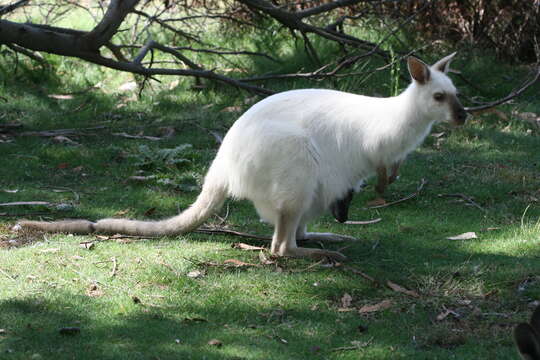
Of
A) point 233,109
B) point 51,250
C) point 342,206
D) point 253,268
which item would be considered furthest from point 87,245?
point 233,109

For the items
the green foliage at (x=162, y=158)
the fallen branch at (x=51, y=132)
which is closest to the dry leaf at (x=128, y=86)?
the fallen branch at (x=51, y=132)

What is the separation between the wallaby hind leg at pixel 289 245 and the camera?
4148mm

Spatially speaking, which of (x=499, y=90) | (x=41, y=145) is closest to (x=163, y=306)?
(x=41, y=145)

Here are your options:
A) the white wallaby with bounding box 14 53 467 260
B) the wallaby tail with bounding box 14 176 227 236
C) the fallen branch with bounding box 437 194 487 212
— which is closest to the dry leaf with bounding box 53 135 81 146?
the wallaby tail with bounding box 14 176 227 236

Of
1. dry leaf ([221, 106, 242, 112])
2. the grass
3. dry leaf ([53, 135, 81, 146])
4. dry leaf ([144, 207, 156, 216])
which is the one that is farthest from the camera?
dry leaf ([221, 106, 242, 112])

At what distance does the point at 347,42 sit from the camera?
6969mm

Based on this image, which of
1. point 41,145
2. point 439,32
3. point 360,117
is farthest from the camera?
point 439,32

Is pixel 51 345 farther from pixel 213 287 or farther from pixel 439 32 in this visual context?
pixel 439 32

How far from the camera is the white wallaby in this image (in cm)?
402

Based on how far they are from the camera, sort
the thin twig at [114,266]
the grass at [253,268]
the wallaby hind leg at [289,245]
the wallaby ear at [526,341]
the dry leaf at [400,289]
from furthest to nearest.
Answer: the wallaby hind leg at [289,245], the thin twig at [114,266], the dry leaf at [400,289], the grass at [253,268], the wallaby ear at [526,341]

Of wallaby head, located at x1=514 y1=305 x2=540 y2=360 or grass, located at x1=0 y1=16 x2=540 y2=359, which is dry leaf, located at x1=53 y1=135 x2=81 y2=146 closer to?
grass, located at x1=0 y1=16 x2=540 y2=359

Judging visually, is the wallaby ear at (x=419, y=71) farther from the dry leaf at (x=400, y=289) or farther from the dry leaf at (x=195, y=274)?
the dry leaf at (x=195, y=274)

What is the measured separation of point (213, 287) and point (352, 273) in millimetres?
783

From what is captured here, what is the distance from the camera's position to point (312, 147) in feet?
13.4
